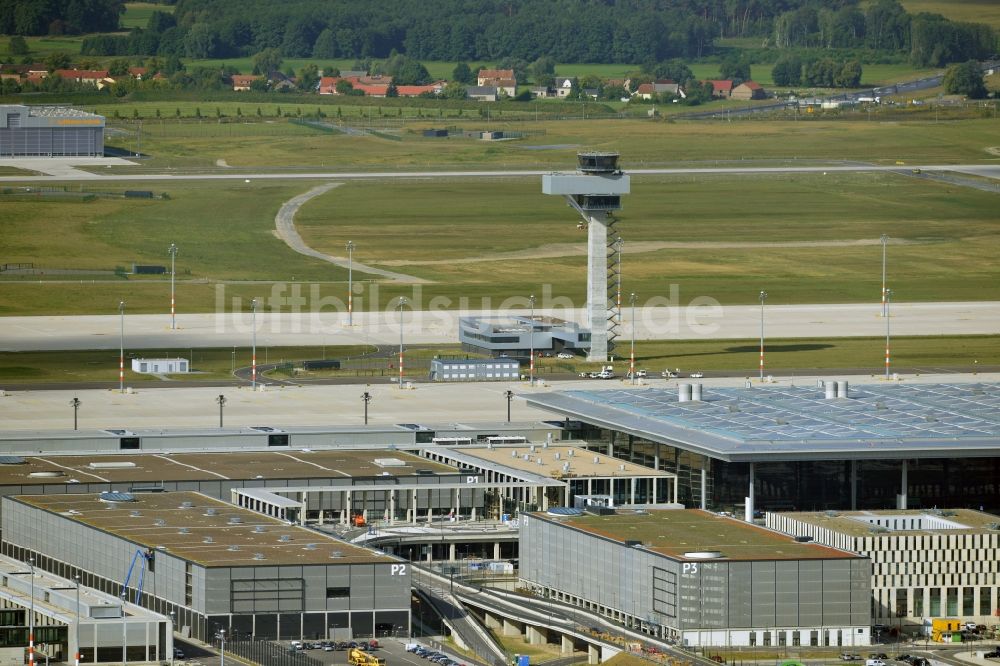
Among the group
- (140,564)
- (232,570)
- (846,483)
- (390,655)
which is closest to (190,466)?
(140,564)

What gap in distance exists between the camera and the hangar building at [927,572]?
9319cm

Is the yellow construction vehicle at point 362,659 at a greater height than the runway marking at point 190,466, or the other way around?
the runway marking at point 190,466

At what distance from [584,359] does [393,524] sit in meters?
62.0

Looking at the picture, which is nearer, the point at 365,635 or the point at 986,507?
the point at 365,635

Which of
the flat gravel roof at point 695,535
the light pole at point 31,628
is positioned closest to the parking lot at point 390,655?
the light pole at point 31,628

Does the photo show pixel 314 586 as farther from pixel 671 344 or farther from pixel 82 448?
pixel 671 344

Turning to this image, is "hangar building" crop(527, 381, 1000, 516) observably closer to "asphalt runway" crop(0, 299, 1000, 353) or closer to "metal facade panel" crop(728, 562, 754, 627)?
"metal facade panel" crop(728, 562, 754, 627)

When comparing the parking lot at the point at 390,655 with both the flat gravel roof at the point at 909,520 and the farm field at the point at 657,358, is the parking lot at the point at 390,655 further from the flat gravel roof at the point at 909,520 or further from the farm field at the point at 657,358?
the farm field at the point at 657,358

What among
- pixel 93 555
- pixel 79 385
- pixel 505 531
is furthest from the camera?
pixel 79 385

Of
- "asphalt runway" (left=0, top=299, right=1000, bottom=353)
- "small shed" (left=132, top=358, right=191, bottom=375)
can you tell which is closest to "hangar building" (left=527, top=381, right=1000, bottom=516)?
"small shed" (left=132, top=358, right=191, bottom=375)

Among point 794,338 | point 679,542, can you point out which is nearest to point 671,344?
point 794,338

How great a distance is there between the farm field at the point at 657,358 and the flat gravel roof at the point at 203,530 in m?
49.4

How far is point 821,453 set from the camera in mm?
105688

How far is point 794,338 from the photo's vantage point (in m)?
178
